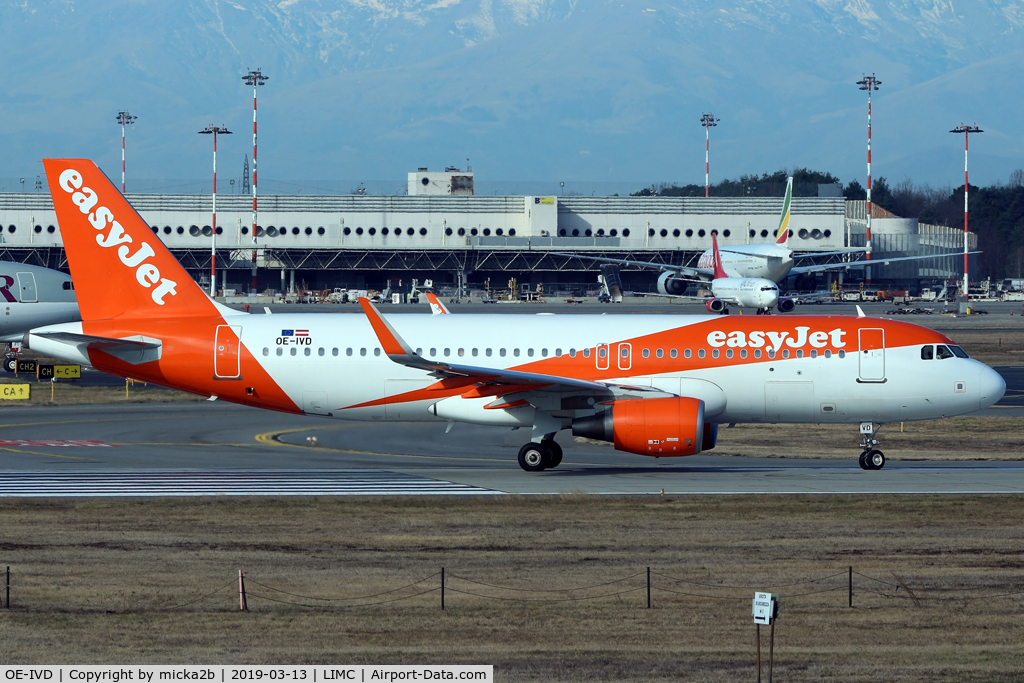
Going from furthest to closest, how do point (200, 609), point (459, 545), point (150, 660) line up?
point (459, 545), point (200, 609), point (150, 660)

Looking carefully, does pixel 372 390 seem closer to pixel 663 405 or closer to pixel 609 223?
pixel 663 405

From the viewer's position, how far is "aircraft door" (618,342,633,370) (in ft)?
108

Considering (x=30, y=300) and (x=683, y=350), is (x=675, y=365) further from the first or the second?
(x=30, y=300)

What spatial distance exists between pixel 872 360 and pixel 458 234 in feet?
383

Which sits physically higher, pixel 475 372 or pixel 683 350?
pixel 683 350

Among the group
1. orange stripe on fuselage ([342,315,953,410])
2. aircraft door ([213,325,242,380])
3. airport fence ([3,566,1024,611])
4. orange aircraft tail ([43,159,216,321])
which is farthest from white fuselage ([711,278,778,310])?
airport fence ([3,566,1024,611])

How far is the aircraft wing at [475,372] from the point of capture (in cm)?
3080

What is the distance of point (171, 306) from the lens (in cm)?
3412

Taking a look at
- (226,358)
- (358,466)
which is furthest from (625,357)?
(226,358)

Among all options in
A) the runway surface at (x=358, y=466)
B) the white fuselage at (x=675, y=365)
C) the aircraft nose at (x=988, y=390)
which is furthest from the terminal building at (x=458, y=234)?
the aircraft nose at (x=988, y=390)

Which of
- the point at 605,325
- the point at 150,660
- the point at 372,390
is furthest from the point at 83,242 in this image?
the point at 150,660

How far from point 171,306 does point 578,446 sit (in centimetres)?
1408

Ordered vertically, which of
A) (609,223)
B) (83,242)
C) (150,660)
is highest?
(609,223)

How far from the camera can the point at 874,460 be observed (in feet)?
109
